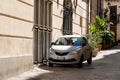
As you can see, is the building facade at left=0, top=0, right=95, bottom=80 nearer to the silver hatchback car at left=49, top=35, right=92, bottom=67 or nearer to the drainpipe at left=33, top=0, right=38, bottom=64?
the drainpipe at left=33, top=0, right=38, bottom=64

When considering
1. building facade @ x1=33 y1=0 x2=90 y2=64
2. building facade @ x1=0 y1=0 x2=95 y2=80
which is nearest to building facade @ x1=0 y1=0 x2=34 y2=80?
building facade @ x1=0 y1=0 x2=95 y2=80

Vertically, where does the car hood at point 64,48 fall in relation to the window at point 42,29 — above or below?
below

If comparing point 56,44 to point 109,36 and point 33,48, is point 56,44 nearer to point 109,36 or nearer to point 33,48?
point 33,48

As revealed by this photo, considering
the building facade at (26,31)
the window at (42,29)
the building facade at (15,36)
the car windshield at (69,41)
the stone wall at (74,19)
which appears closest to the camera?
the building facade at (15,36)

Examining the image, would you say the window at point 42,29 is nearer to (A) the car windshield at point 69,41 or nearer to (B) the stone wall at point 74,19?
(A) the car windshield at point 69,41

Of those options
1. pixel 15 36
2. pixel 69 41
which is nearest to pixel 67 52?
pixel 69 41

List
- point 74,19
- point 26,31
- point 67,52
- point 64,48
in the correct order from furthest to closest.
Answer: point 74,19
point 64,48
point 67,52
point 26,31

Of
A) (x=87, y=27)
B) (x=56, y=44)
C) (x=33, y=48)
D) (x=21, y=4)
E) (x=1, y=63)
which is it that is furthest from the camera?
(x=87, y=27)

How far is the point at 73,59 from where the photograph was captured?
17328mm

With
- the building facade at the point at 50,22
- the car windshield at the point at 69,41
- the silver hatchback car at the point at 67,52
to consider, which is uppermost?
the building facade at the point at 50,22

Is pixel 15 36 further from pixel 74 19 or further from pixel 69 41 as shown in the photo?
pixel 74 19

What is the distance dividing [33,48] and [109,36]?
24.0 meters

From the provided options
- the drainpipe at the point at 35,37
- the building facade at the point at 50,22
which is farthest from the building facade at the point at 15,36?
the building facade at the point at 50,22

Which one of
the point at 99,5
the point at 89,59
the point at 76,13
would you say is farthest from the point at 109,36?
the point at 89,59
